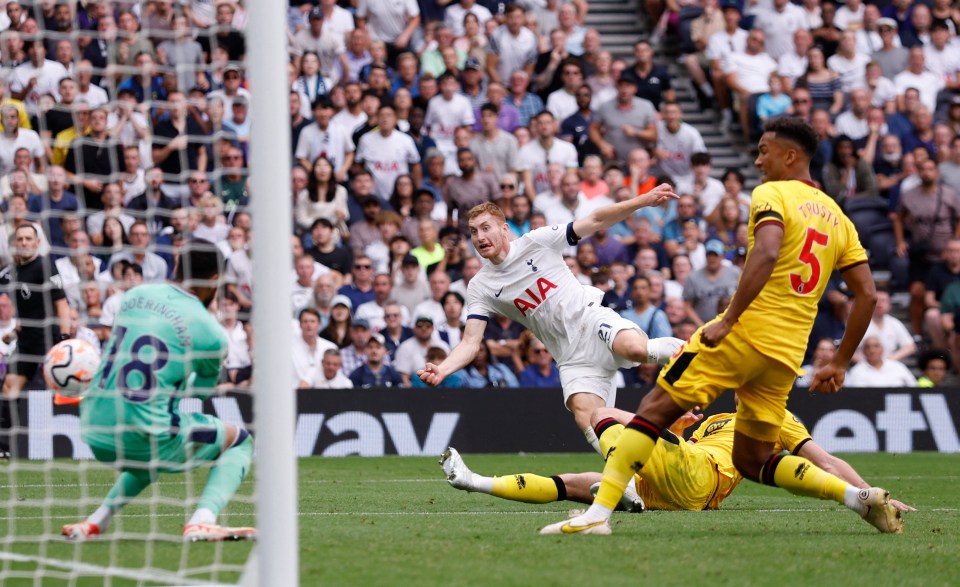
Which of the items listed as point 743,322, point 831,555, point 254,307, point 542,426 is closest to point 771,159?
point 743,322

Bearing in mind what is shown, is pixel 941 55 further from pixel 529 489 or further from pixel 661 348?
pixel 529 489

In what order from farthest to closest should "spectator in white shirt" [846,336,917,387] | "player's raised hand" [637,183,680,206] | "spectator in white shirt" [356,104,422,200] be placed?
"spectator in white shirt" [356,104,422,200] → "spectator in white shirt" [846,336,917,387] → "player's raised hand" [637,183,680,206]

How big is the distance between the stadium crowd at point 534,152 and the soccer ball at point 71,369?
14.7 ft

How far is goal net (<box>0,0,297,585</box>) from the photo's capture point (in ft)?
21.3

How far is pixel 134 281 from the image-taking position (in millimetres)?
11203

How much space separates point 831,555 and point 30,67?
8071 millimetres

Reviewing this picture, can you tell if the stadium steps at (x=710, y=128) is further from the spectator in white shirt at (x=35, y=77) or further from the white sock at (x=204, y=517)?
the white sock at (x=204, y=517)

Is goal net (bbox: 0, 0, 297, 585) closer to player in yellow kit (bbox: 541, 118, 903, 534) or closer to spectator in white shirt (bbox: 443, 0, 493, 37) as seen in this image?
player in yellow kit (bbox: 541, 118, 903, 534)

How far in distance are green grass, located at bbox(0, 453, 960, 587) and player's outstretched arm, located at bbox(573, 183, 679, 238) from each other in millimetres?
1955

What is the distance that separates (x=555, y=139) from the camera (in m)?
18.9

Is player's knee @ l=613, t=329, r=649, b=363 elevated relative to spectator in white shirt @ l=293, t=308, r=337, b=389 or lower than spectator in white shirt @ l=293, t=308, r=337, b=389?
elevated

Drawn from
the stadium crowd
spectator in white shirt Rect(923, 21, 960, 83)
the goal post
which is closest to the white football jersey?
the stadium crowd

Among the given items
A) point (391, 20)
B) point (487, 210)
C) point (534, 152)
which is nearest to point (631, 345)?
point (487, 210)

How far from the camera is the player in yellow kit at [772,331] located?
748 centimetres
